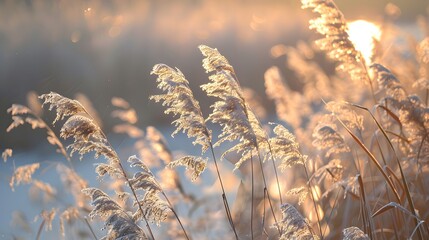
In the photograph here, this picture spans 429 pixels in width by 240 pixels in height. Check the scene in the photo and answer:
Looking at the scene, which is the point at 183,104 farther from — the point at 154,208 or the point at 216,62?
the point at 154,208

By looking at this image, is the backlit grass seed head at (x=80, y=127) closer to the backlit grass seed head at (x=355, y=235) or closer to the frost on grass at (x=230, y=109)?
the frost on grass at (x=230, y=109)

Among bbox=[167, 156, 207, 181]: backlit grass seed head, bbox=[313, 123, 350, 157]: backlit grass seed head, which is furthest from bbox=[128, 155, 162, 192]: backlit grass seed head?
bbox=[313, 123, 350, 157]: backlit grass seed head

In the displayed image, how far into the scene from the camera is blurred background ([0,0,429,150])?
41.9 feet

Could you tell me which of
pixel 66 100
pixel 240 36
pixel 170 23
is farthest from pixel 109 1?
pixel 66 100

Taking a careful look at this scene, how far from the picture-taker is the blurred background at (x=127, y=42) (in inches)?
503

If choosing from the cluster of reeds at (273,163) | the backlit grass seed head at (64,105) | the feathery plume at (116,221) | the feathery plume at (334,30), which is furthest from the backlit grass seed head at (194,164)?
the feathery plume at (334,30)

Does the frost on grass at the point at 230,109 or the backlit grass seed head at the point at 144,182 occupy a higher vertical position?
the frost on grass at the point at 230,109

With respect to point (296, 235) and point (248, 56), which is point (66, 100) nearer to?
point (296, 235)

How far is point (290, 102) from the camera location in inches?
224

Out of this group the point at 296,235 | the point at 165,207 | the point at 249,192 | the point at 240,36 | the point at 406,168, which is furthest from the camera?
the point at 240,36

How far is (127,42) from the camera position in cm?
1580

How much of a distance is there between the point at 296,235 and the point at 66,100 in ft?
3.30

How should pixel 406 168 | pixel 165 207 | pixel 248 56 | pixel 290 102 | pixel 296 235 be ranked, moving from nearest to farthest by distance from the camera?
pixel 296 235
pixel 165 207
pixel 406 168
pixel 290 102
pixel 248 56

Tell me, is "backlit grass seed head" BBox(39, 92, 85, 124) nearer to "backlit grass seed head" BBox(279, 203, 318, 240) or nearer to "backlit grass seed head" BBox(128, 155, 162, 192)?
"backlit grass seed head" BBox(128, 155, 162, 192)
